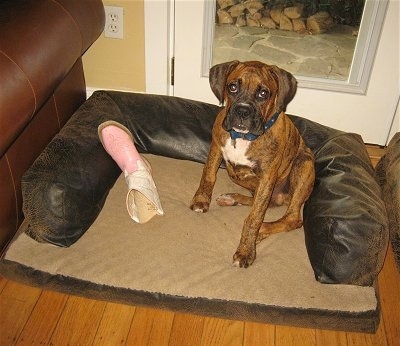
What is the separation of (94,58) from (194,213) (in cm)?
139

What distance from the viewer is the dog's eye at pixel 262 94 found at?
194 centimetres

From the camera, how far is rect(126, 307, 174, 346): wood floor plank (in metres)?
1.83

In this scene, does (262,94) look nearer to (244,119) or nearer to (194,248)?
(244,119)

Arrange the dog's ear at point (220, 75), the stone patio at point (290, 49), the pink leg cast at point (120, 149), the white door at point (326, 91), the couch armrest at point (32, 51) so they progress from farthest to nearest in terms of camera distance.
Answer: the stone patio at point (290, 49) → the white door at point (326, 91) → the pink leg cast at point (120, 149) → the dog's ear at point (220, 75) → the couch armrest at point (32, 51)

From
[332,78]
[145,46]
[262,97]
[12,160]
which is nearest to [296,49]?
[332,78]

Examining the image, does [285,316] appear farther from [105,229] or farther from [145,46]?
[145,46]

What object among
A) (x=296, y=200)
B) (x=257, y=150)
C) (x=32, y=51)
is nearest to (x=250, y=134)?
(x=257, y=150)

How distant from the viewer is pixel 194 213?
2.34m

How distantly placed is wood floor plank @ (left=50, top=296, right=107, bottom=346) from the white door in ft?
5.38

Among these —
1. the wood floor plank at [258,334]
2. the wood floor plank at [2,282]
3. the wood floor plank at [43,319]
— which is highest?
the wood floor plank at [2,282]

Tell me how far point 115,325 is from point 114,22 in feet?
6.19

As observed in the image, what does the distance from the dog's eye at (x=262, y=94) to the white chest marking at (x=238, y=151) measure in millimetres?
230

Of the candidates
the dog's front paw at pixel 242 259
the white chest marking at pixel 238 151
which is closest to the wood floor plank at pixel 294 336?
the dog's front paw at pixel 242 259

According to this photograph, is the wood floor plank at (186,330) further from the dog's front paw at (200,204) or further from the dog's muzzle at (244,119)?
the dog's muzzle at (244,119)
